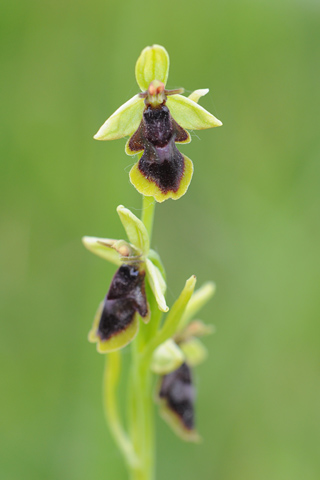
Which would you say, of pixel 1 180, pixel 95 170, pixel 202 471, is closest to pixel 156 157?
pixel 95 170

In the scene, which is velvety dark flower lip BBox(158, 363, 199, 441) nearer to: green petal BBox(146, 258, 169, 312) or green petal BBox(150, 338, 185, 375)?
green petal BBox(150, 338, 185, 375)

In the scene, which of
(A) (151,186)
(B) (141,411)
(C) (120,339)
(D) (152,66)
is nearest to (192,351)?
(B) (141,411)

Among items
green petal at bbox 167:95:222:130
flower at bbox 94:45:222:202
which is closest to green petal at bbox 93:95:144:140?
flower at bbox 94:45:222:202

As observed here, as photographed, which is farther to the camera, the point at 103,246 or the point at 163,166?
the point at 103,246

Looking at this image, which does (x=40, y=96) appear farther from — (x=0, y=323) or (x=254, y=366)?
(x=254, y=366)

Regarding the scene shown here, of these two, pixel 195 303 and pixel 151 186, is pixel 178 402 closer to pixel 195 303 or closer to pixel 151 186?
pixel 195 303

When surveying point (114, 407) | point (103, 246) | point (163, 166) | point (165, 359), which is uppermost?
point (163, 166)

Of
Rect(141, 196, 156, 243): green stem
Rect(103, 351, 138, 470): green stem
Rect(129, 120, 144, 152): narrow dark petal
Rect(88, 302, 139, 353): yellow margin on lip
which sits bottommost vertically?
Rect(103, 351, 138, 470): green stem
